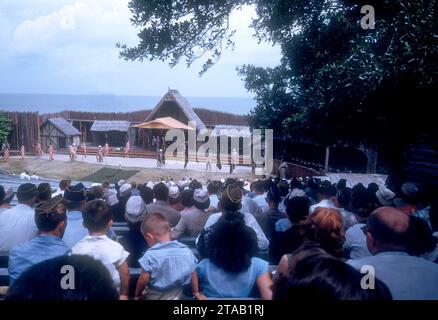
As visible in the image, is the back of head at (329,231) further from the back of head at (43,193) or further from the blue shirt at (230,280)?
the back of head at (43,193)

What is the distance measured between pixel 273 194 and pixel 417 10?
10.5 feet

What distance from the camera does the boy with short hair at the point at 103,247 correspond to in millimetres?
2547

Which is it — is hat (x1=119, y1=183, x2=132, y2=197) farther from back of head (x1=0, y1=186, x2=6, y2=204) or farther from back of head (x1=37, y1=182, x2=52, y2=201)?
back of head (x1=0, y1=186, x2=6, y2=204)

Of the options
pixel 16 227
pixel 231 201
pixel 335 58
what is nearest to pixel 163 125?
pixel 335 58

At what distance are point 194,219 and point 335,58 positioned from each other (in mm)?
4116

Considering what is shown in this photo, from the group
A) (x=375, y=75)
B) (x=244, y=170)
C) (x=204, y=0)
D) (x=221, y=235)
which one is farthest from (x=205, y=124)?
(x=221, y=235)

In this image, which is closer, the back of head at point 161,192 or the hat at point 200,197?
the hat at point 200,197

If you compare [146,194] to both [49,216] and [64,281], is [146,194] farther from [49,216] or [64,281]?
[64,281]

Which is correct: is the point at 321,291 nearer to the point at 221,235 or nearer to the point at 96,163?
the point at 221,235

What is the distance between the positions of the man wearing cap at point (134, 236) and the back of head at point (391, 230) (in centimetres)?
206

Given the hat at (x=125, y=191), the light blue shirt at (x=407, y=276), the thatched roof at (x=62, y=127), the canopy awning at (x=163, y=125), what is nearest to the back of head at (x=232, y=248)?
the light blue shirt at (x=407, y=276)

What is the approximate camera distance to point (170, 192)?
4.80 meters

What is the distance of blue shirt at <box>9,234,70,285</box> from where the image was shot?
8.27ft

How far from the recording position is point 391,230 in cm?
233
